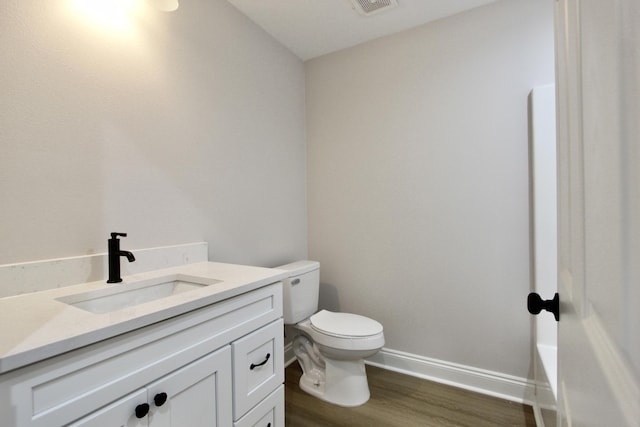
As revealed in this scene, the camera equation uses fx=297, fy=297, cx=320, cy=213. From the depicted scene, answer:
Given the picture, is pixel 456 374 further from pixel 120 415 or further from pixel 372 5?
pixel 372 5

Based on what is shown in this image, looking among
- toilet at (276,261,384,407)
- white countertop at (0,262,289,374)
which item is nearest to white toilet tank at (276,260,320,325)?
toilet at (276,261,384,407)

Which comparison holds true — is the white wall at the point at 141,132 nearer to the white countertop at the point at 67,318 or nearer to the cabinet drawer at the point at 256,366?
the white countertop at the point at 67,318

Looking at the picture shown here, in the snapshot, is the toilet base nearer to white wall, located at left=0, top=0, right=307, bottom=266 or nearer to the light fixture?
white wall, located at left=0, top=0, right=307, bottom=266

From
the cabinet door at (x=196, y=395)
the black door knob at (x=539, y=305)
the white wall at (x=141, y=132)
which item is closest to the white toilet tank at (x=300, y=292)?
the white wall at (x=141, y=132)

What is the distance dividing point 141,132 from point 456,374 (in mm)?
2275

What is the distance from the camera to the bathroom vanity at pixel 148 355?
1.95 feet

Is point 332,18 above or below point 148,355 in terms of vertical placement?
above

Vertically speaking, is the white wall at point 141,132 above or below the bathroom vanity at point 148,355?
above

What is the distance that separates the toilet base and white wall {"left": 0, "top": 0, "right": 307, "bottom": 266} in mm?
791

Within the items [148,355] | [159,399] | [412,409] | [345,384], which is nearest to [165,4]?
[148,355]

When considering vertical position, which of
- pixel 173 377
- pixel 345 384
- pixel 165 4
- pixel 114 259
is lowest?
pixel 345 384

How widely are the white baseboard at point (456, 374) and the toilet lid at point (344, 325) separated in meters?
0.46

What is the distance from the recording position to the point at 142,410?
74 centimetres

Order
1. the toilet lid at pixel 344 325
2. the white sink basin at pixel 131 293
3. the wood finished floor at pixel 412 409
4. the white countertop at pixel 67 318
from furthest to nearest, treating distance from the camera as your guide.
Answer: the toilet lid at pixel 344 325 → the wood finished floor at pixel 412 409 → the white sink basin at pixel 131 293 → the white countertop at pixel 67 318
